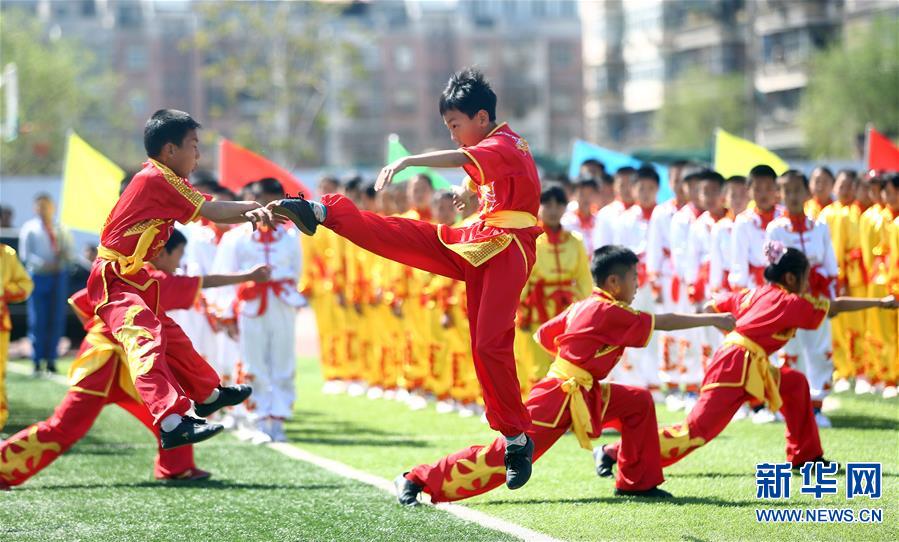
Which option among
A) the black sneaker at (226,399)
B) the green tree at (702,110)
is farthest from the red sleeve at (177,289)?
the green tree at (702,110)

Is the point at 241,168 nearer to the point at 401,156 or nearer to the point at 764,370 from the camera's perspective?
the point at 401,156

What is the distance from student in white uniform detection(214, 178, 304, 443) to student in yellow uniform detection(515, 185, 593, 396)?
1943 mm

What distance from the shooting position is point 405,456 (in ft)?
36.2

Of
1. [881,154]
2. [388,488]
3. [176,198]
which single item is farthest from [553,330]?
[881,154]

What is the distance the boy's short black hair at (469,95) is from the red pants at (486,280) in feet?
2.14

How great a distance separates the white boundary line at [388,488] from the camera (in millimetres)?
7703

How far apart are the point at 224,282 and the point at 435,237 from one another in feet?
6.35

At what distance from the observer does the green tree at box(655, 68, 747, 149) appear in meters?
65.9

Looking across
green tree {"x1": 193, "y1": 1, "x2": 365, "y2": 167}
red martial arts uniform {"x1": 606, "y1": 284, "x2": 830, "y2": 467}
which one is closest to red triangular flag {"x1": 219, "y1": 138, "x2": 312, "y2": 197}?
red martial arts uniform {"x1": 606, "y1": 284, "x2": 830, "y2": 467}

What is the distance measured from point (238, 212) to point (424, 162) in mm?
1273

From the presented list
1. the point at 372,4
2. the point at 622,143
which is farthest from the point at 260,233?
the point at 372,4

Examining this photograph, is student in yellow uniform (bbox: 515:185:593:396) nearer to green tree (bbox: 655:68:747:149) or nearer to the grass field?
the grass field

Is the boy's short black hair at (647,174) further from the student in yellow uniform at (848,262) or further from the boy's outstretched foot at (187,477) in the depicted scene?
the boy's outstretched foot at (187,477)

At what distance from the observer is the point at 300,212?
24.2 feet
